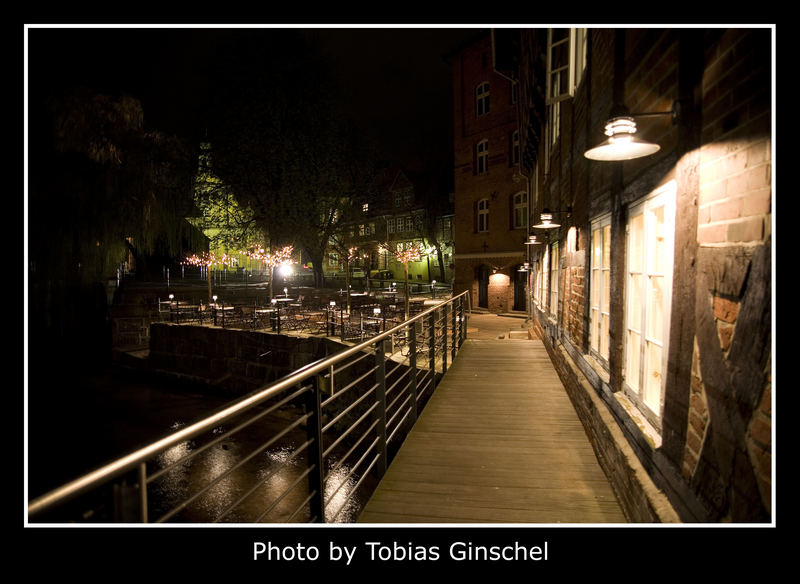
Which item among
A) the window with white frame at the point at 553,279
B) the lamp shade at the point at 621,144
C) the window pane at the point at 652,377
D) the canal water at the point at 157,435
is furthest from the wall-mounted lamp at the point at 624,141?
the canal water at the point at 157,435

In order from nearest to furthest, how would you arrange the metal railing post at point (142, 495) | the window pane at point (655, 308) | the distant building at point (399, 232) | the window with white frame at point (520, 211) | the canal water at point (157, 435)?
1. the metal railing post at point (142, 495)
2. the window pane at point (655, 308)
3. the canal water at point (157, 435)
4. the window with white frame at point (520, 211)
5. the distant building at point (399, 232)

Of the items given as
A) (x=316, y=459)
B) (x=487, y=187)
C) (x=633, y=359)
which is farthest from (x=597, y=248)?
(x=487, y=187)

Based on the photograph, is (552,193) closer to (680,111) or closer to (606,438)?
(606,438)

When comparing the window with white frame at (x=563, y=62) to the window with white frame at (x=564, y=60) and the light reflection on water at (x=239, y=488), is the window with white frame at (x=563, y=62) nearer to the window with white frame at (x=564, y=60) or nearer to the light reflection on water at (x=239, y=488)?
the window with white frame at (x=564, y=60)

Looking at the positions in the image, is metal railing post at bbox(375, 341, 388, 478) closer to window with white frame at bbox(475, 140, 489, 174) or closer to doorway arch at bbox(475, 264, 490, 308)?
doorway arch at bbox(475, 264, 490, 308)

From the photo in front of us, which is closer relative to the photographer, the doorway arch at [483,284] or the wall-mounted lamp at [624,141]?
the wall-mounted lamp at [624,141]

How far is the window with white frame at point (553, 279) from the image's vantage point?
26.7ft

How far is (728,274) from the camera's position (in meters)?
1.80

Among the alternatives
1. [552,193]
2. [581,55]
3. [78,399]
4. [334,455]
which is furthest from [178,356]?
[581,55]

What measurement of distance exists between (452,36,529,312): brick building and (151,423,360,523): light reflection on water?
11586 mm

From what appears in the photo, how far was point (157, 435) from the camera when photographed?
9.29 meters

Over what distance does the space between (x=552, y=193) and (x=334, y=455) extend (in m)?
8.43

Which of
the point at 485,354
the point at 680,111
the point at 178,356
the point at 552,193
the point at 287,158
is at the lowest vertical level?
the point at 178,356

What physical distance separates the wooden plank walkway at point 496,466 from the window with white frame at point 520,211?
1339 centimetres
